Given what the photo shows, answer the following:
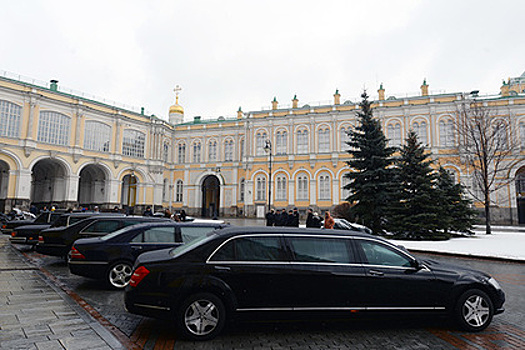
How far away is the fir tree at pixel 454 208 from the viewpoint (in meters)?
19.0

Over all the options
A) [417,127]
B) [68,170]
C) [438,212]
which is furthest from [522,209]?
[68,170]

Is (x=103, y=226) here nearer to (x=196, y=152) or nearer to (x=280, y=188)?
(x=280, y=188)

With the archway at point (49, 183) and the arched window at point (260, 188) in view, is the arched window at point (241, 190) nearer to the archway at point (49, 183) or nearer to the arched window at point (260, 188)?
the arched window at point (260, 188)

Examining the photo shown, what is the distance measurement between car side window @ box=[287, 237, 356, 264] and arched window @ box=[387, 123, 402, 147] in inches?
1432

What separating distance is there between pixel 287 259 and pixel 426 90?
133 ft

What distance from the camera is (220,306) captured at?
4203 millimetres

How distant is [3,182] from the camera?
32.0 m

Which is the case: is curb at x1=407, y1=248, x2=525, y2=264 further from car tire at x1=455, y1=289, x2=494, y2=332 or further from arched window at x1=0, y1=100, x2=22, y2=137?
Result: arched window at x1=0, y1=100, x2=22, y2=137

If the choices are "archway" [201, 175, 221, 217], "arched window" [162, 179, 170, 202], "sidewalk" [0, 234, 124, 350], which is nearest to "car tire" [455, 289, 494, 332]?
"sidewalk" [0, 234, 124, 350]

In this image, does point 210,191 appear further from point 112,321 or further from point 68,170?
point 112,321

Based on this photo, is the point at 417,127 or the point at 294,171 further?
the point at 294,171

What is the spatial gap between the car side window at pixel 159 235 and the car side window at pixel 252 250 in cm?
338

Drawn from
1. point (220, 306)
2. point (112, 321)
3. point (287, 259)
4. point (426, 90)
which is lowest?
point (112, 321)

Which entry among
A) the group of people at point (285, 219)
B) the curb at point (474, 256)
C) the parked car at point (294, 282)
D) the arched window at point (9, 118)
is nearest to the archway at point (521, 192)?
the curb at point (474, 256)
